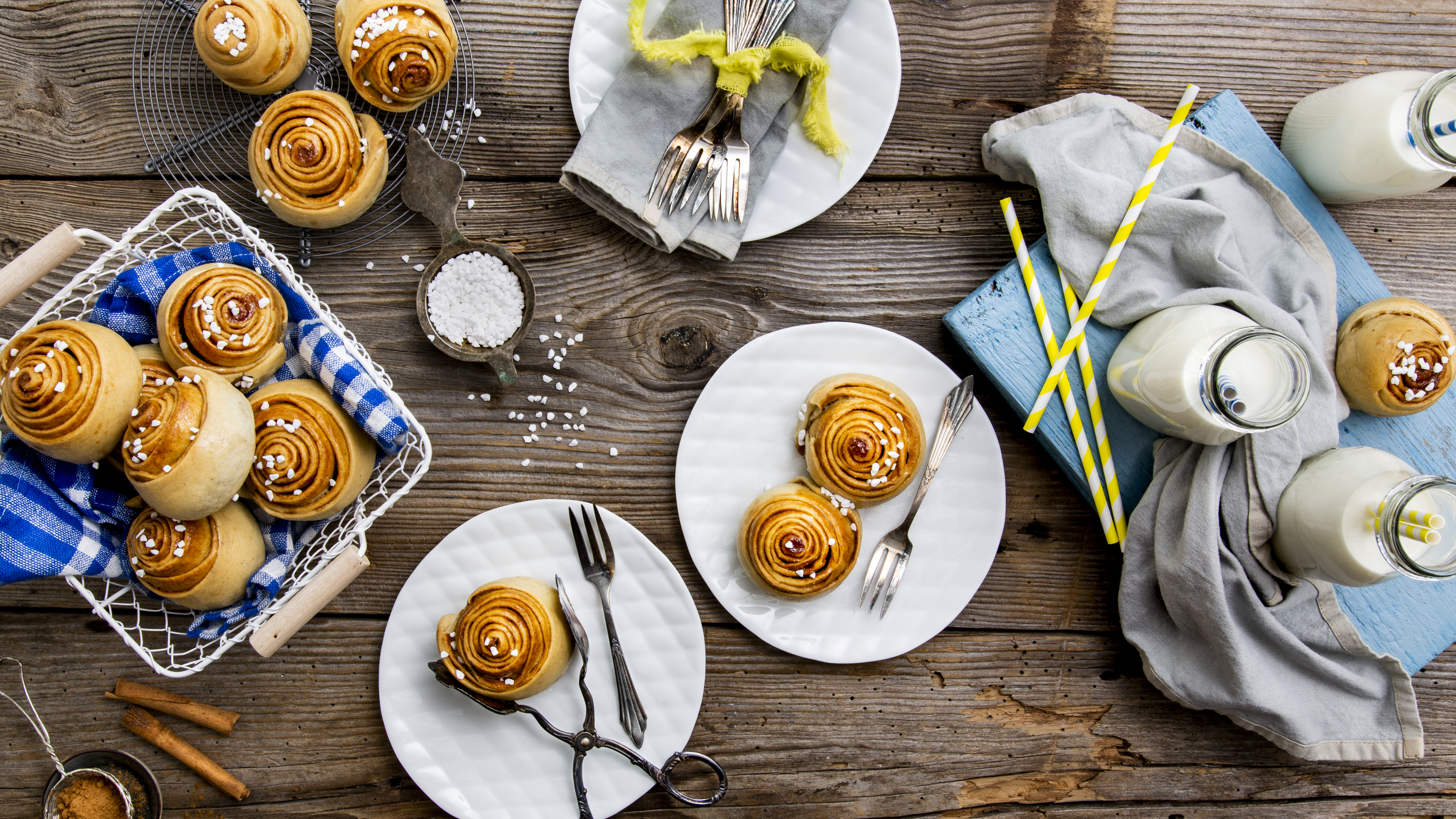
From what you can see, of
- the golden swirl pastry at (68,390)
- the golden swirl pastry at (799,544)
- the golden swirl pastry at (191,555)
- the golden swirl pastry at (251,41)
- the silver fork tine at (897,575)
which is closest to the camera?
the golden swirl pastry at (68,390)

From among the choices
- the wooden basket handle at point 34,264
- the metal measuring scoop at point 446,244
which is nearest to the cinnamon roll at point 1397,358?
the metal measuring scoop at point 446,244

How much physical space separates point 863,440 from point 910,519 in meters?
0.24

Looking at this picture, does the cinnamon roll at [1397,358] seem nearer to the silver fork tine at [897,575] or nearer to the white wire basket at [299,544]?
the silver fork tine at [897,575]

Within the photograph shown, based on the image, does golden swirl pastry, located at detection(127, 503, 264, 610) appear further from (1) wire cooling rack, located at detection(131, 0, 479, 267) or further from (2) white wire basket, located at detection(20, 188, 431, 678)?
(1) wire cooling rack, located at detection(131, 0, 479, 267)

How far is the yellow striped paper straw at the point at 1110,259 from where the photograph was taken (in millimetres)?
1600

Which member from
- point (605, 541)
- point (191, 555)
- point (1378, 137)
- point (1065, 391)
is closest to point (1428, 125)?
point (1378, 137)

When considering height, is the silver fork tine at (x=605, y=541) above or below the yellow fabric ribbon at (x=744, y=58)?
below

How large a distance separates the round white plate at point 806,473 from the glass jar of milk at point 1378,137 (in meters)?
0.91

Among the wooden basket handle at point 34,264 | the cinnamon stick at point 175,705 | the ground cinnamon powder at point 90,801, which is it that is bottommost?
the ground cinnamon powder at point 90,801

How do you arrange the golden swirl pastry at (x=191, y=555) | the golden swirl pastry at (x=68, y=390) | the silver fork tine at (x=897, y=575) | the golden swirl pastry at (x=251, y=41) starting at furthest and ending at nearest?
the silver fork tine at (x=897, y=575) < the golden swirl pastry at (x=251, y=41) < the golden swirl pastry at (x=191, y=555) < the golden swirl pastry at (x=68, y=390)

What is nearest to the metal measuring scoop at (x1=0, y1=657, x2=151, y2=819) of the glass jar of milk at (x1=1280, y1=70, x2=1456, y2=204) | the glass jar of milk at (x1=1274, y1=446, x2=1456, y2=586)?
the glass jar of milk at (x1=1274, y1=446, x2=1456, y2=586)

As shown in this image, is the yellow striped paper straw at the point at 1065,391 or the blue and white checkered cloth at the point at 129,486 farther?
the yellow striped paper straw at the point at 1065,391

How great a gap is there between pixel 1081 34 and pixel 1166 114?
0.27 m

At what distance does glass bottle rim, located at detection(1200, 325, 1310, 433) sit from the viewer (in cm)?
142
